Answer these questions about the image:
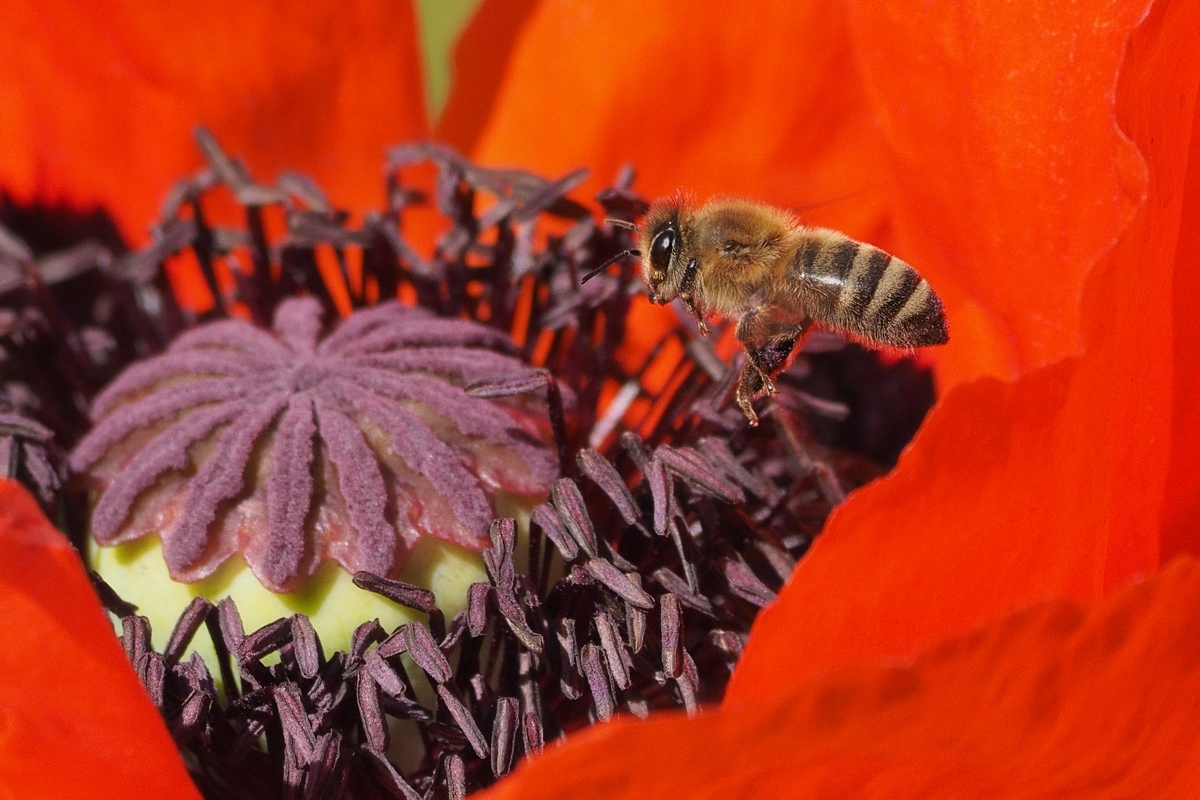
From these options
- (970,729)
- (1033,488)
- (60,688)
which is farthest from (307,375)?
(970,729)

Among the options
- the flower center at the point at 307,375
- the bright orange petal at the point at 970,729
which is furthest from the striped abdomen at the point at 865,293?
the bright orange petal at the point at 970,729

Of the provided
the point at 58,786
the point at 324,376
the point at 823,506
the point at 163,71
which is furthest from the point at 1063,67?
the point at 163,71

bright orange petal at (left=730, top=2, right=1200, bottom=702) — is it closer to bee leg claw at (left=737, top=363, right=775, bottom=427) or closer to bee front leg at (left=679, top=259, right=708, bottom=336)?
bee leg claw at (left=737, top=363, right=775, bottom=427)

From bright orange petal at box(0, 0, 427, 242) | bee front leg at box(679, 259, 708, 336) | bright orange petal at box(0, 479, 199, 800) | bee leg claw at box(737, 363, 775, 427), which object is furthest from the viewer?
bright orange petal at box(0, 0, 427, 242)

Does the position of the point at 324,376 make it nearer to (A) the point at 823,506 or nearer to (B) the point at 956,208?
(A) the point at 823,506

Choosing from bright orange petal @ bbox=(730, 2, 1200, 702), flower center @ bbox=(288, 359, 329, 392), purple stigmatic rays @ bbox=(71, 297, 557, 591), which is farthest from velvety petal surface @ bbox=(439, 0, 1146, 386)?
flower center @ bbox=(288, 359, 329, 392)

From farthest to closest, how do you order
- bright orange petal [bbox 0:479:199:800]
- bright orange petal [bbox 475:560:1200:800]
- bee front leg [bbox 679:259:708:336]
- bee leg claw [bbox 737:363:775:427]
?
bee front leg [bbox 679:259:708:336], bee leg claw [bbox 737:363:775:427], bright orange petal [bbox 0:479:199:800], bright orange petal [bbox 475:560:1200:800]

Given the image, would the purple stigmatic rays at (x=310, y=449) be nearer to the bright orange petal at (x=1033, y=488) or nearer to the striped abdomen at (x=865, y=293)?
the striped abdomen at (x=865, y=293)
